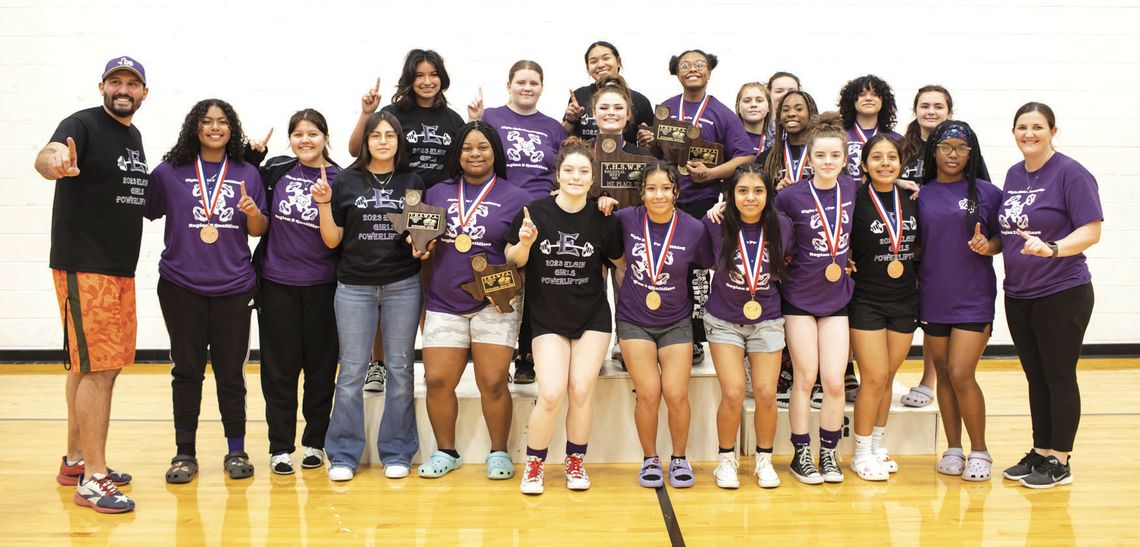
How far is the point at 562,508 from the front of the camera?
11.8 ft

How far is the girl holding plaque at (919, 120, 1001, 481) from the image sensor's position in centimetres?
383

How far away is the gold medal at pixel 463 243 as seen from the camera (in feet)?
12.6

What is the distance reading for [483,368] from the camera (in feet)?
12.8

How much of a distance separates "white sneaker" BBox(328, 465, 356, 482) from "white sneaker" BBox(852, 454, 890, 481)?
2241 mm

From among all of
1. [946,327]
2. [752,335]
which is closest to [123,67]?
[752,335]

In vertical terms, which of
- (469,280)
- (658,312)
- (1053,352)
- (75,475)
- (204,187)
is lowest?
(75,475)

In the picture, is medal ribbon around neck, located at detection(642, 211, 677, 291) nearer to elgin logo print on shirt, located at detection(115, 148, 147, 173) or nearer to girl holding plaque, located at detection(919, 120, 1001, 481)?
girl holding plaque, located at detection(919, 120, 1001, 481)

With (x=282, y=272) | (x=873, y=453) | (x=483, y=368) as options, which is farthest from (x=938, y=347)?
(x=282, y=272)

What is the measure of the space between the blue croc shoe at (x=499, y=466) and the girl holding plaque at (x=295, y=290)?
0.81 m

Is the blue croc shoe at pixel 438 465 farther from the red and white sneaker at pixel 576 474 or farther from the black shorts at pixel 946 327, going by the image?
the black shorts at pixel 946 327

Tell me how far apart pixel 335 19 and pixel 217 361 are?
11.2ft

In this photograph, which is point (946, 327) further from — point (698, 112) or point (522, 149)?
point (522, 149)

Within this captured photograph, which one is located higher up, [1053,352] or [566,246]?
[566,246]

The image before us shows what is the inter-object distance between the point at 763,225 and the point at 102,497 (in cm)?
288
